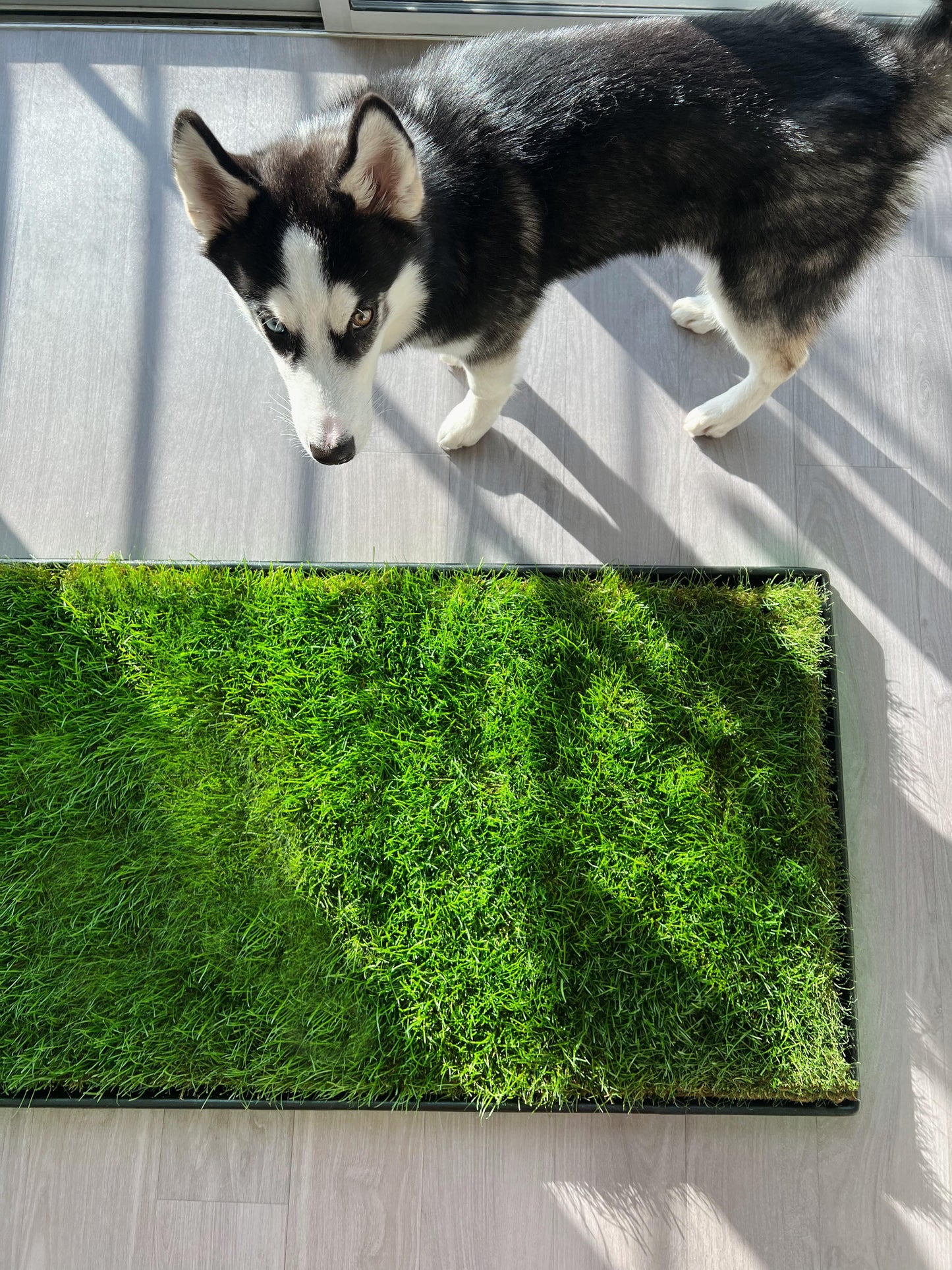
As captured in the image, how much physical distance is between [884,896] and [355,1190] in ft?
4.28

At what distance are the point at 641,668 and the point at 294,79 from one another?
6.04ft

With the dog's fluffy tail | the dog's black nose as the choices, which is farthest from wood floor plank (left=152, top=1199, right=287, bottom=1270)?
the dog's fluffy tail

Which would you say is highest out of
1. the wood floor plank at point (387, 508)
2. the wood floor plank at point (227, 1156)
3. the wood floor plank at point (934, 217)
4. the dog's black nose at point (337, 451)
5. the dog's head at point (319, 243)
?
the dog's head at point (319, 243)

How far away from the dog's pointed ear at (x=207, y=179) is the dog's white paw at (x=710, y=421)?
120cm

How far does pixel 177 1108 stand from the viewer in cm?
196

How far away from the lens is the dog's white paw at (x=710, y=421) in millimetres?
2229

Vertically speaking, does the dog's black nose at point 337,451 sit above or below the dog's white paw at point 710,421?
above

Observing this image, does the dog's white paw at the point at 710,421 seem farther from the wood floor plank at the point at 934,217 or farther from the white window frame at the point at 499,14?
the white window frame at the point at 499,14

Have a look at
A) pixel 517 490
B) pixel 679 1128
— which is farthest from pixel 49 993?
pixel 517 490

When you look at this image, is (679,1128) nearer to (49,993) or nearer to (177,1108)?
(177,1108)

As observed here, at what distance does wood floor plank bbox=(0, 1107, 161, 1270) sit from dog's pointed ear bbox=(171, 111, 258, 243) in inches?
69.1

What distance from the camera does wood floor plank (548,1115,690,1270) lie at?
1933 millimetres

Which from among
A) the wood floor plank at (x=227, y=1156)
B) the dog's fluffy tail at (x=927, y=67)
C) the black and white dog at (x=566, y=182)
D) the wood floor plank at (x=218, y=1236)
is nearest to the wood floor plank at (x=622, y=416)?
the black and white dog at (x=566, y=182)

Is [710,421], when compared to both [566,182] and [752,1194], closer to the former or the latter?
[566,182]
